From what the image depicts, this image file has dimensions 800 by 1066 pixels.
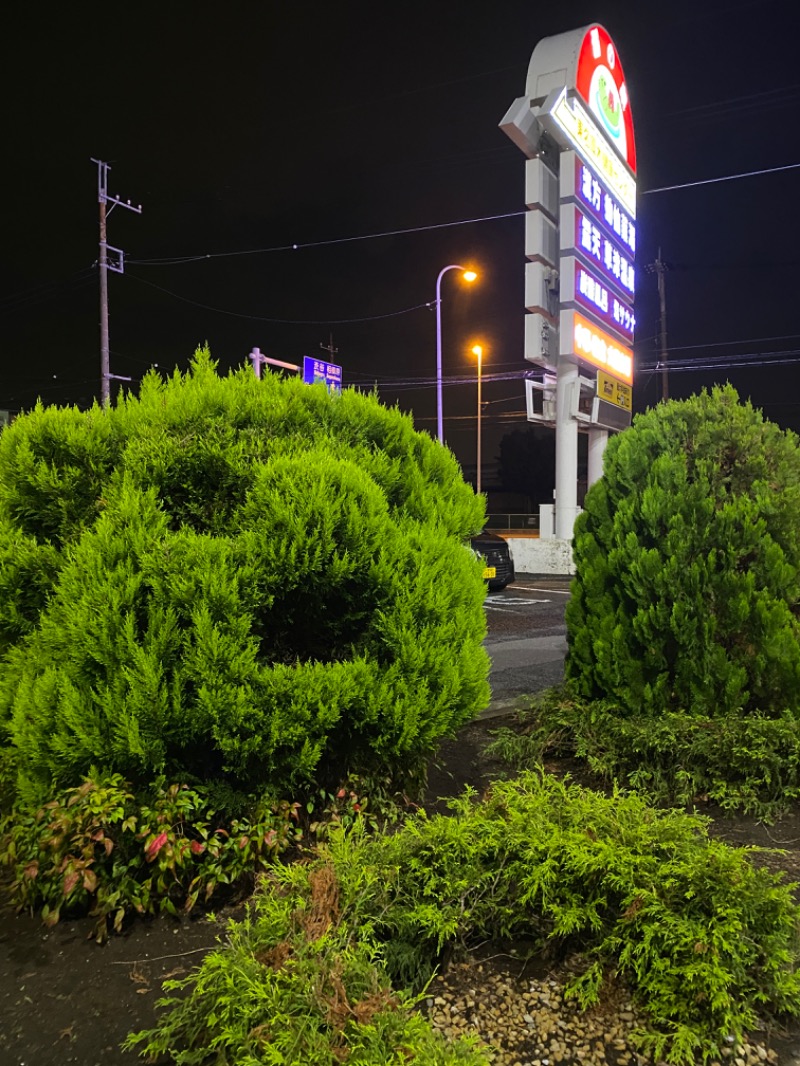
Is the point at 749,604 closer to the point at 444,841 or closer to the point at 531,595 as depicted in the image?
the point at 444,841

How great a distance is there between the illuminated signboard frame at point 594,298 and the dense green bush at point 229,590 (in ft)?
52.3

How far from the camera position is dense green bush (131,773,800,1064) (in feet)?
5.47

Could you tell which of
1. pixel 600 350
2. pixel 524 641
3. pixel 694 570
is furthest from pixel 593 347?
pixel 694 570

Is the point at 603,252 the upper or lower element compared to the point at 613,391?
upper

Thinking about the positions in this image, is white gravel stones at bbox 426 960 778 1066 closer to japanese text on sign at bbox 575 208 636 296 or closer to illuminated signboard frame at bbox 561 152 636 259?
japanese text on sign at bbox 575 208 636 296

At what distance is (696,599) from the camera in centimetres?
363

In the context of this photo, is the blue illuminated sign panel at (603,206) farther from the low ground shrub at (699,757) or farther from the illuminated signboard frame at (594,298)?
the low ground shrub at (699,757)

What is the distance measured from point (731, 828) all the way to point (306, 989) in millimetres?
2200

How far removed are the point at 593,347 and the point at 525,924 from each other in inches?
740

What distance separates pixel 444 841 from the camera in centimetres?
220

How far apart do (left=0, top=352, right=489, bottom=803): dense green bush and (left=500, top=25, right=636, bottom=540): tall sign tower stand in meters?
15.7

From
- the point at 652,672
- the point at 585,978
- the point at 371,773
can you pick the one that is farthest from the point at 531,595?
the point at 585,978

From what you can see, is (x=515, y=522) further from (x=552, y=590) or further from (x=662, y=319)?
(x=552, y=590)

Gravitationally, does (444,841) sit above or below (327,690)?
below
